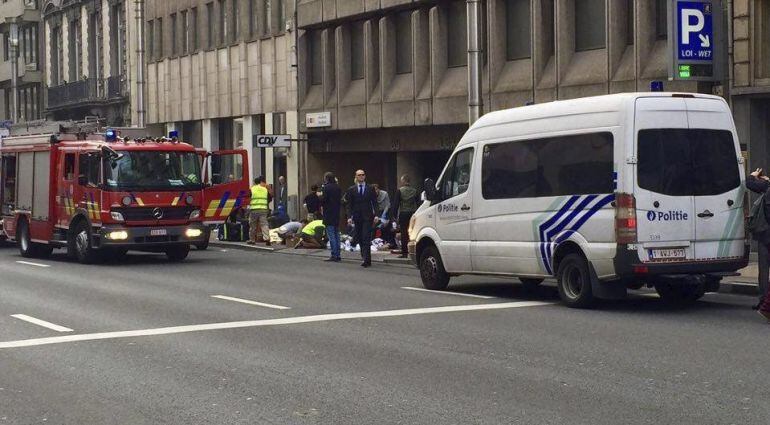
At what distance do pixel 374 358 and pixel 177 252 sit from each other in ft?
56.1

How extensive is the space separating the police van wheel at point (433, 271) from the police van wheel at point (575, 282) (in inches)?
116

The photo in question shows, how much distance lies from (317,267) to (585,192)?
1004 cm

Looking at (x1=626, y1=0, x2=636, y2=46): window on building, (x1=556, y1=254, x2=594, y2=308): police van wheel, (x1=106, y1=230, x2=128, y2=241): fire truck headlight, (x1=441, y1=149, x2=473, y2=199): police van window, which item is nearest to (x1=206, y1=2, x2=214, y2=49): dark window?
(x1=106, y1=230, x2=128, y2=241): fire truck headlight

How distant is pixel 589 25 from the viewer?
29.2 m

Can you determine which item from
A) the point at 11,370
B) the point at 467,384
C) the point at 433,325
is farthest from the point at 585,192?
the point at 11,370

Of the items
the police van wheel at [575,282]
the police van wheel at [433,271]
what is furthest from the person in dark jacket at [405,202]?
the police van wheel at [575,282]

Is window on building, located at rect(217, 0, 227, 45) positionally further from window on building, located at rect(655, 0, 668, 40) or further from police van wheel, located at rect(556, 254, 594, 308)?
police van wheel, located at rect(556, 254, 594, 308)

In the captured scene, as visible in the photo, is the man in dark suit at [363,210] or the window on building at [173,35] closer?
the man in dark suit at [363,210]

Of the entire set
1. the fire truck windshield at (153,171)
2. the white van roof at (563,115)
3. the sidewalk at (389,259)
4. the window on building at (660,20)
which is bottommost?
the sidewalk at (389,259)

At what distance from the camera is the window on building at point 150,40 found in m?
53.6

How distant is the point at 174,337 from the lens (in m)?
13.4

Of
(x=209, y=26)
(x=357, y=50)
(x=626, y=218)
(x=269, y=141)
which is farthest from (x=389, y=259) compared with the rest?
(x=209, y=26)

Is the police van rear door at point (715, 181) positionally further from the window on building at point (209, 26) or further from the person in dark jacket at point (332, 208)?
the window on building at point (209, 26)

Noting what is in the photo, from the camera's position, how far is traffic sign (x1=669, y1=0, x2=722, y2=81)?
73.8 ft
